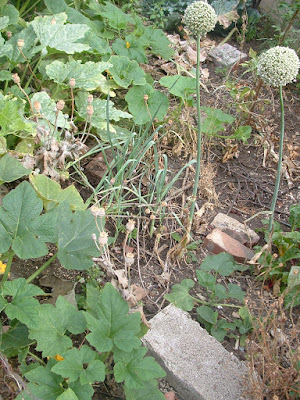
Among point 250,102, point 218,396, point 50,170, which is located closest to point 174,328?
point 218,396

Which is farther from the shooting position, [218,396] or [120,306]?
Answer: [218,396]

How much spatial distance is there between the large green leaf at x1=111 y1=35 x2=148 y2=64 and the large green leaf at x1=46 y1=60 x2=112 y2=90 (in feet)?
1.46

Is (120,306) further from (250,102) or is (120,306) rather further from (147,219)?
(250,102)

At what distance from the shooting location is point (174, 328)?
182 centimetres

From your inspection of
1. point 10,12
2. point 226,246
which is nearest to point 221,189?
point 226,246

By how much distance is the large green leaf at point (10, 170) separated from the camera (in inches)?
71.7

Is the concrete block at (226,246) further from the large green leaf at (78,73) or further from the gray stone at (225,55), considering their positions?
the gray stone at (225,55)

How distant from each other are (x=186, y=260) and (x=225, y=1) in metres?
2.58

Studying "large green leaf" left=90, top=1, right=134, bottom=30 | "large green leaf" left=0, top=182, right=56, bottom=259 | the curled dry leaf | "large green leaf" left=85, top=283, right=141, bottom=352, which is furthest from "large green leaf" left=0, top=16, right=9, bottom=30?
"large green leaf" left=85, top=283, right=141, bottom=352

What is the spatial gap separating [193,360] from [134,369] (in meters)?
0.39

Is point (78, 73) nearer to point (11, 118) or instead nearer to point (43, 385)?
point (11, 118)

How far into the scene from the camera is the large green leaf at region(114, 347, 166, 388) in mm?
1384

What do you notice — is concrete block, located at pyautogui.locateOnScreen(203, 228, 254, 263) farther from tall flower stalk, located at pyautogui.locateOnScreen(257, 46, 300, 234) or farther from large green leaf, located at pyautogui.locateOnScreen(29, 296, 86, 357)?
large green leaf, located at pyautogui.locateOnScreen(29, 296, 86, 357)

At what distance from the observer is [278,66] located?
1.86 metres
